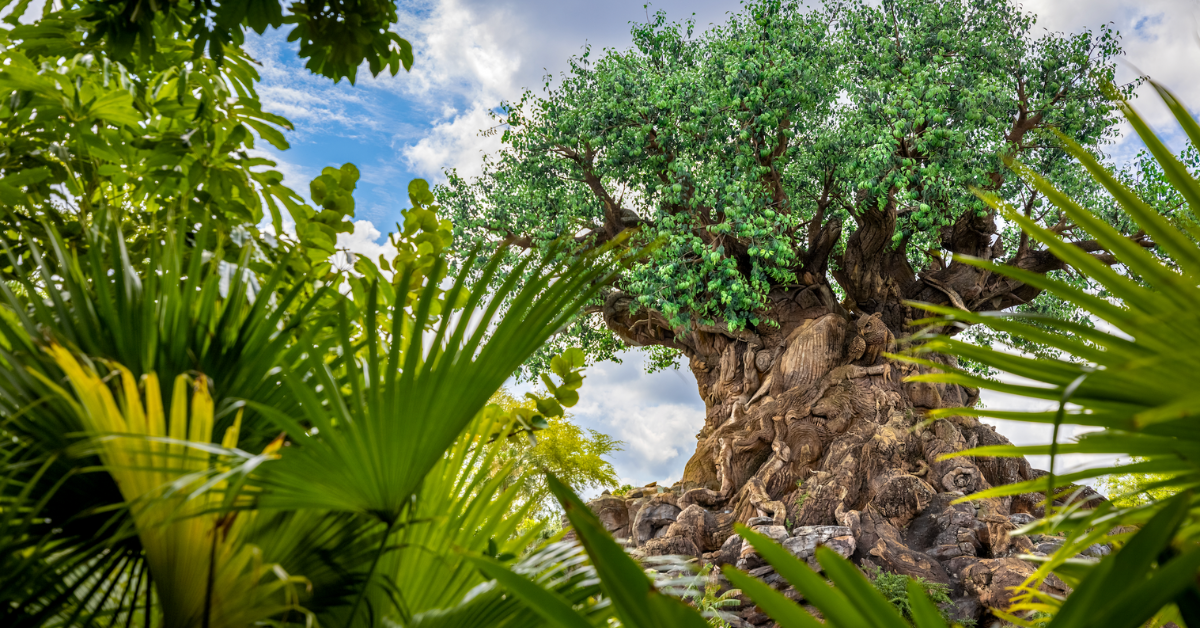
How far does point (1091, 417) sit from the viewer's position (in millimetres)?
915

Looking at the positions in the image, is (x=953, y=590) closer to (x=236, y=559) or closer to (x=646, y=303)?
(x=646, y=303)

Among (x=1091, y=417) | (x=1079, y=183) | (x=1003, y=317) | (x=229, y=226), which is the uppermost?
(x=1079, y=183)

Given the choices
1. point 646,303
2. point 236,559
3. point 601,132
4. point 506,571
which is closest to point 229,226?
point 236,559

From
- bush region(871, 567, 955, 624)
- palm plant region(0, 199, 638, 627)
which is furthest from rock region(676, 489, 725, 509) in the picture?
palm plant region(0, 199, 638, 627)

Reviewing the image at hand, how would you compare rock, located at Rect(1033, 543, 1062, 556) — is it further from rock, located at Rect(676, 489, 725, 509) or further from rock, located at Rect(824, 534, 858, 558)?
rock, located at Rect(676, 489, 725, 509)

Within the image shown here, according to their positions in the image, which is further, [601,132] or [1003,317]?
[601,132]

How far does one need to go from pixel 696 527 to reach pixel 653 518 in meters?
0.78

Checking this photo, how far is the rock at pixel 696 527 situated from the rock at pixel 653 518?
1.36 ft

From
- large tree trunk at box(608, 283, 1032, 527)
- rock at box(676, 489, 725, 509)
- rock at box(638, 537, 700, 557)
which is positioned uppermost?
large tree trunk at box(608, 283, 1032, 527)

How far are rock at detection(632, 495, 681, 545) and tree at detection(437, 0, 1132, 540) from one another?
76 cm

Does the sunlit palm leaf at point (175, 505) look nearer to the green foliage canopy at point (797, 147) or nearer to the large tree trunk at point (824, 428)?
the green foliage canopy at point (797, 147)

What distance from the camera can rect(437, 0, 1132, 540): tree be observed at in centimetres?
779

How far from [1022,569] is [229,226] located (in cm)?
711

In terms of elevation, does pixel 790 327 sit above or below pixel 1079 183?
below
